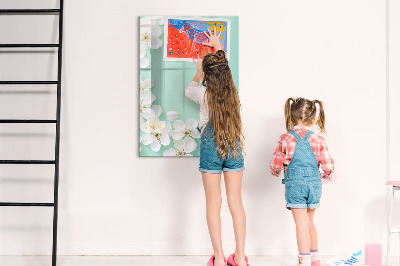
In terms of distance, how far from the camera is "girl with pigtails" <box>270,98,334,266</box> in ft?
9.36

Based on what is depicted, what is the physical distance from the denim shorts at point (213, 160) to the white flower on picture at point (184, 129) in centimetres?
44

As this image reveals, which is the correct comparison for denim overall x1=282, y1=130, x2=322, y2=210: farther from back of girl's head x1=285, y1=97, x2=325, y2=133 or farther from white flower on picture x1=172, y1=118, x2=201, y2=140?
white flower on picture x1=172, y1=118, x2=201, y2=140

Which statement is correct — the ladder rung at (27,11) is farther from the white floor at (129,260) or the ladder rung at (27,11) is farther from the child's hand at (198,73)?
the white floor at (129,260)

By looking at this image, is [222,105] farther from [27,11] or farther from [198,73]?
[27,11]

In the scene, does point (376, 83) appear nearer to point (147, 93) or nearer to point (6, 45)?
point (147, 93)

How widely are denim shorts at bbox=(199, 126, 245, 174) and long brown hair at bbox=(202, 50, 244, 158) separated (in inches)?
1.2

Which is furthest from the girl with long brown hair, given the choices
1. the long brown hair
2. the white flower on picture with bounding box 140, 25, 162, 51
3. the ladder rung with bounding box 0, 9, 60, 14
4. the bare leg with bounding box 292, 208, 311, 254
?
the ladder rung with bounding box 0, 9, 60, 14

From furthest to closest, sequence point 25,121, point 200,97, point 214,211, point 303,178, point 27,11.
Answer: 1. point 27,11
2. point 25,121
3. point 200,97
4. point 214,211
5. point 303,178

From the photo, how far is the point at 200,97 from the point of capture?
3051 millimetres

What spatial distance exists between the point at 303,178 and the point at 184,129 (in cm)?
95

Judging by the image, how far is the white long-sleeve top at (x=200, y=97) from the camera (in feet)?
9.64

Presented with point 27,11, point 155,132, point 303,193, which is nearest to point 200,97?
point 155,132

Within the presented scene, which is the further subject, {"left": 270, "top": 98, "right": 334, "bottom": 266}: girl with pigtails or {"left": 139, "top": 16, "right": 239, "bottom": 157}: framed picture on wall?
{"left": 139, "top": 16, "right": 239, "bottom": 157}: framed picture on wall

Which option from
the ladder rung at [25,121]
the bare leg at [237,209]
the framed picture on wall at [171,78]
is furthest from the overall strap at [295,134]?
the ladder rung at [25,121]
